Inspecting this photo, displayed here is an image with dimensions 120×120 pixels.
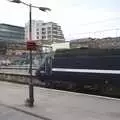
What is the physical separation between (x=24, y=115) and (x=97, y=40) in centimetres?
2509

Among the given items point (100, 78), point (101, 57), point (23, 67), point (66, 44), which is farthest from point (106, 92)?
point (66, 44)

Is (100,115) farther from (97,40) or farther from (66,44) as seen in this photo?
(66,44)

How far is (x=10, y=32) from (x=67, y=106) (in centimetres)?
4508

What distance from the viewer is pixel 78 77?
1953cm

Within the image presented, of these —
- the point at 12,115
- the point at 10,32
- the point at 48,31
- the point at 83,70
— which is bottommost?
the point at 12,115

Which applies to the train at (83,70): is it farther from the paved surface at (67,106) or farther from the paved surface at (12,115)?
the paved surface at (12,115)

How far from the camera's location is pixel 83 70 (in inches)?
759

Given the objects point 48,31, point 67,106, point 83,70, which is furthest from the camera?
point 48,31

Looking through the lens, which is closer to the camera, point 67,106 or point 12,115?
point 12,115

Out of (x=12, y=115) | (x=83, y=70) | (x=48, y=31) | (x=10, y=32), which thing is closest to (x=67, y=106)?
(x=12, y=115)

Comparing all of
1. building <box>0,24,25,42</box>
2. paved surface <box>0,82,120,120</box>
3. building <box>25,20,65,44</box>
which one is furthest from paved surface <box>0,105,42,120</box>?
building <box>25,20,65,44</box>

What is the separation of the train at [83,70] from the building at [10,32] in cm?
3196

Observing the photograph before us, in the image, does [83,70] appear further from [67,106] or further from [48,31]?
[48,31]

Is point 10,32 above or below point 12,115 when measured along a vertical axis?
above
